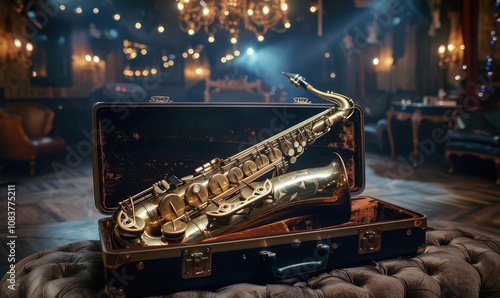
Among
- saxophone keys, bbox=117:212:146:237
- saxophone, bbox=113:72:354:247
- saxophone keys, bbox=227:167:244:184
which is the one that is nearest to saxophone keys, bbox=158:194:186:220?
saxophone, bbox=113:72:354:247

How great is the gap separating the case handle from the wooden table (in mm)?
5069

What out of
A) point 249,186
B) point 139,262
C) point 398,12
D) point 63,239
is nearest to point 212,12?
point 398,12

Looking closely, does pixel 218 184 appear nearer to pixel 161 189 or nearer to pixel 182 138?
pixel 161 189

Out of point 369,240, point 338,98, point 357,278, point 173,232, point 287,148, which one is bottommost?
point 357,278

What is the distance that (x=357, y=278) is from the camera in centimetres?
143

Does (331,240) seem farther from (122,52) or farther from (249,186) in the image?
(122,52)

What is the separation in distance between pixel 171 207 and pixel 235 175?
35cm

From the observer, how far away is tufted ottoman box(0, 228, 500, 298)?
1.30 meters

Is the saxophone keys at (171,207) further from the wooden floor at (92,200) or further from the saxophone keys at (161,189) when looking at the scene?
the wooden floor at (92,200)

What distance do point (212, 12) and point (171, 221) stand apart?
6786 mm

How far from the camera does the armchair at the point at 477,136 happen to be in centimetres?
482

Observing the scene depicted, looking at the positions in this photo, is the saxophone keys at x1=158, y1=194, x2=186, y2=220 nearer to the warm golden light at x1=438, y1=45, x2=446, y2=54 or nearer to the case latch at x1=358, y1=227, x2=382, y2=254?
the case latch at x1=358, y1=227, x2=382, y2=254

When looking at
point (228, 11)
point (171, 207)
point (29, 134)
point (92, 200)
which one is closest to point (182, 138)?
point (171, 207)

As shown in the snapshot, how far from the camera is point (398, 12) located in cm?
940
